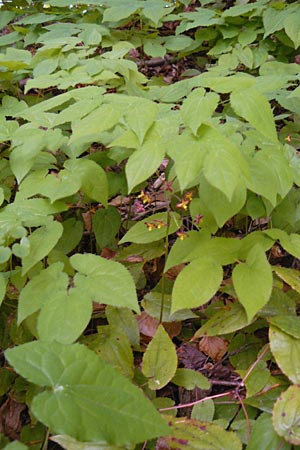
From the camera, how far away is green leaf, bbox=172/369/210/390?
4.91ft

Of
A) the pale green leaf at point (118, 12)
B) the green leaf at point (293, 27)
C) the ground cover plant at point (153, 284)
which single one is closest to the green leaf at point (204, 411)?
the ground cover plant at point (153, 284)

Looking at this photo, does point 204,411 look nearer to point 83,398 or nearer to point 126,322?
point 126,322

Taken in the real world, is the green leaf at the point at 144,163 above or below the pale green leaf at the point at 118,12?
below

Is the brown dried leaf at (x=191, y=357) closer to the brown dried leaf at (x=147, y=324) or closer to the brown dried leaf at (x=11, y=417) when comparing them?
the brown dried leaf at (x=147, y=324)

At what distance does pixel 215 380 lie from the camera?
5.14ft

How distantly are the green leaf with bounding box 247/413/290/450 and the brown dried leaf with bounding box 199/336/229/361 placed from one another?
324 millimetres

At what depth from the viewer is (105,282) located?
134 centimetres

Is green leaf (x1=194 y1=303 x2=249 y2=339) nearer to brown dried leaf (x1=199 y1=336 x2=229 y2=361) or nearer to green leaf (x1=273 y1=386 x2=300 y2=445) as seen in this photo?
brown dried leaf (x1=199 y1=336 x2=229 y2=361)

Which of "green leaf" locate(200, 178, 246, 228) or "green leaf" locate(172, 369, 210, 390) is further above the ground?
"green leaf" locate(200, 178, 246, 228)

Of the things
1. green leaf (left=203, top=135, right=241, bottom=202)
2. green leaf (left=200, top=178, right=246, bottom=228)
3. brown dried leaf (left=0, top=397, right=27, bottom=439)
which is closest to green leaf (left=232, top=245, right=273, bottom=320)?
green leaf (left=200, top=178, right=246, bottom=228)

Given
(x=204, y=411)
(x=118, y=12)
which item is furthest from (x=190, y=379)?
(x=118, y=12)

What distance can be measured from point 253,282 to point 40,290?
2.06 feet

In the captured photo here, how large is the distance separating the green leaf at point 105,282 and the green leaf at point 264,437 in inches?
18.9

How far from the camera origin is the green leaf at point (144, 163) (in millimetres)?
1337
